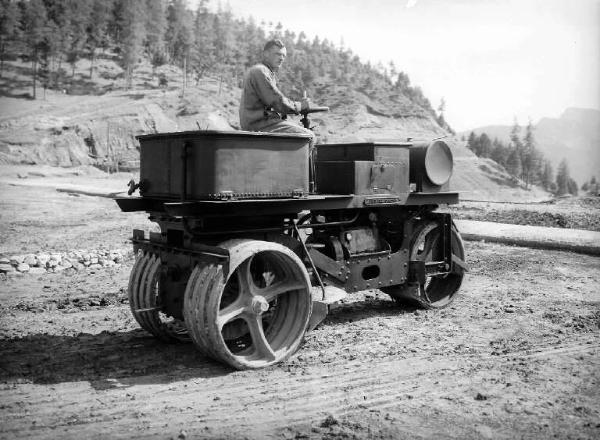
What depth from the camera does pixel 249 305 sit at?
5812mm

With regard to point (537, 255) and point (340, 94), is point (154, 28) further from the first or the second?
point (537, 255)

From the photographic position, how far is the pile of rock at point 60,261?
10.5 m

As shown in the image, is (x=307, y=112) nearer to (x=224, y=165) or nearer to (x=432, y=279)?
(x=224, y=165)

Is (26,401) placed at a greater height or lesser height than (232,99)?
lesser

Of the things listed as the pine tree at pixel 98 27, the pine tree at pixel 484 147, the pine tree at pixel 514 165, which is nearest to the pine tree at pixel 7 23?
the pine tree at pixel 98 27

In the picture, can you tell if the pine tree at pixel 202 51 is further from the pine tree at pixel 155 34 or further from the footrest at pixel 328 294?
the footrest at pixel 328 294

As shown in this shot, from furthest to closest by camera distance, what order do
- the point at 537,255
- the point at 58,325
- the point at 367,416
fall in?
1. the point at 537,255
2. the point at 58,325
3. the point at 367,416

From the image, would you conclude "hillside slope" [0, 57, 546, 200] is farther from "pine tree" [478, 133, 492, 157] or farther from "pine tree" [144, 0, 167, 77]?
"pine tree" [478, 133, 492, 157]

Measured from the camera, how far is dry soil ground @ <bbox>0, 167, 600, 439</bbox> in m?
4.48

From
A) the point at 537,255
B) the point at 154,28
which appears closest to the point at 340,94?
the point at 154,28

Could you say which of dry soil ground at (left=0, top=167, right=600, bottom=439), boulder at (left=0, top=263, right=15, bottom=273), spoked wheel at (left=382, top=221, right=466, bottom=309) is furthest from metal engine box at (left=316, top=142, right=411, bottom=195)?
boulder at (left=0, top=263, right=15, bottom=273)

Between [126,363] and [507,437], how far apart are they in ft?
12.0

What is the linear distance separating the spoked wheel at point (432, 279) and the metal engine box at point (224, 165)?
8.28ft

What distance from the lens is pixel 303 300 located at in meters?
6.18
